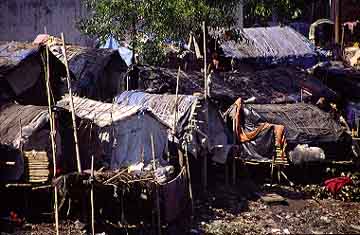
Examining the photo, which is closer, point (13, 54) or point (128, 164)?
point (128, 164)

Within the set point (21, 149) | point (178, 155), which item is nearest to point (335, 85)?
point (178, 155)

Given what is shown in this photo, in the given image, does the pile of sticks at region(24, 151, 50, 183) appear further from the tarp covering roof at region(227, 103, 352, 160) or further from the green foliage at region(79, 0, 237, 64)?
the green foliage at region(79, 0, 237, 64)

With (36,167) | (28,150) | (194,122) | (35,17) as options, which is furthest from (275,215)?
(35,17)

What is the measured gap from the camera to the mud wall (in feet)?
79.3

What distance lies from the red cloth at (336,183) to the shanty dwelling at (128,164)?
3627 millimetres

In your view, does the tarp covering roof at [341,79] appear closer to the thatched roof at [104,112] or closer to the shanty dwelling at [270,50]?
the shanty dwelling at [270,50]

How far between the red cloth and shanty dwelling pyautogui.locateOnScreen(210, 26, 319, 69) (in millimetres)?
8148

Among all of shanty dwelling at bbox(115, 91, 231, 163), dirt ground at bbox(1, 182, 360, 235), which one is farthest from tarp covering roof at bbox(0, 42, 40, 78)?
dirt ground at bbox(1, 182, 360, 235)

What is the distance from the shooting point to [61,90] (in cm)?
1753

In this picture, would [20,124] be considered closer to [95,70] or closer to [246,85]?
[95,70]

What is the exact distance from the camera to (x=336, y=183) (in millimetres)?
14336

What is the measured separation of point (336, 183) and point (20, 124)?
729 cm

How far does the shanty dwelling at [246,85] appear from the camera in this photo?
667 inches

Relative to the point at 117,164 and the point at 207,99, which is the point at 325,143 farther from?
the point at 117,164
